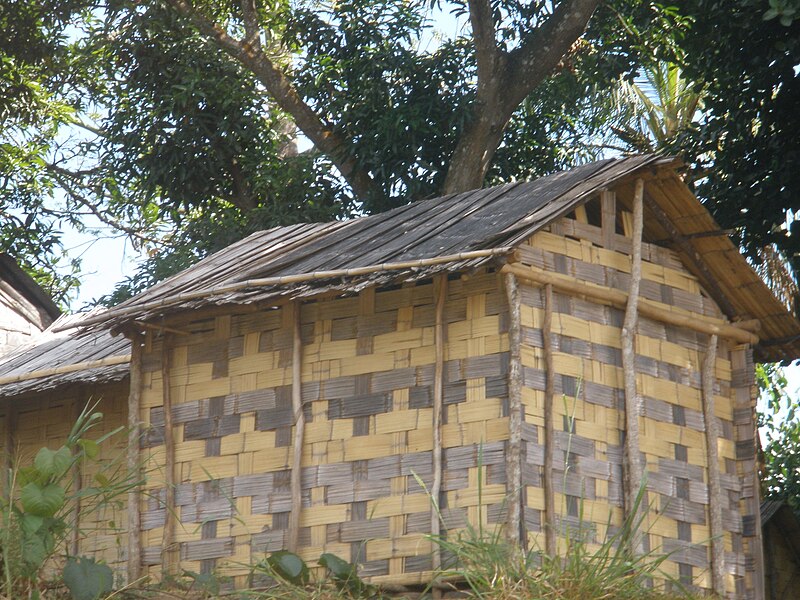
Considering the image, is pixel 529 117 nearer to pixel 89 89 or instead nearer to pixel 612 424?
pixel 89 89

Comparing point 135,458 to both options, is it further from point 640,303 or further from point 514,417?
point 640,303

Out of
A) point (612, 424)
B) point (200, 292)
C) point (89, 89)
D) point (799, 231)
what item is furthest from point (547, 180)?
point (89, 89)

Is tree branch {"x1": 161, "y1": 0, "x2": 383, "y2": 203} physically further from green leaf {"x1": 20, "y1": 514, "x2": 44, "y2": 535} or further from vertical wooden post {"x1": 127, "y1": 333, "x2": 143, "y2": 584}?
green leaf {"x1": 20, "y1": 514, "x2": 44, "y2": 535}

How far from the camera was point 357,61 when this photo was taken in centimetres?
1366

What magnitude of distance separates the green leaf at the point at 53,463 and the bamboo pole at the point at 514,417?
82.1 inches

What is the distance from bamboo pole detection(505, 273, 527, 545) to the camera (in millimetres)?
6270

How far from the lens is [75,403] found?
29.4 ft

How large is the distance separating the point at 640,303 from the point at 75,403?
4.02 metres

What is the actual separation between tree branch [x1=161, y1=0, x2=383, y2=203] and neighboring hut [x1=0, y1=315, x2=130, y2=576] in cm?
469

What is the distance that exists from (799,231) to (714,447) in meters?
3.21

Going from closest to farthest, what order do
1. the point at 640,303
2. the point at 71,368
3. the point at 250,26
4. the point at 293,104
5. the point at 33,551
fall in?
1. the point at 33,551
2. the point at 640,303
3. the point at 71,368
4. the point at 293,104
5. the point at 250,26

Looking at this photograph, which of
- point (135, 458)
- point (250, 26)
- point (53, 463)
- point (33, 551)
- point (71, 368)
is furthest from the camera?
point (250, 26)

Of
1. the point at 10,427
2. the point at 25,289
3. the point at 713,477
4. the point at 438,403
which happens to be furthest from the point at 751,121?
the point at 25,289

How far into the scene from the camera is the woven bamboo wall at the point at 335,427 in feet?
21.6
